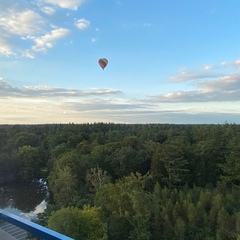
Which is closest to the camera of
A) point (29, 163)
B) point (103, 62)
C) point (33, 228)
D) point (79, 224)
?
point (33, 228)

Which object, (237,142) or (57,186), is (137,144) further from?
(57,186)

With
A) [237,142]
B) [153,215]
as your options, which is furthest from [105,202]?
[237,142]

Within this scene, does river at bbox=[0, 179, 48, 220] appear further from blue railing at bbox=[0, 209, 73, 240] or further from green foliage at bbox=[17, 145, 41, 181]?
blue railing at bbox=[0, 209, 73, 240]

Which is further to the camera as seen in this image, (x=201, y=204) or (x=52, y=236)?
(x=201, y=204)

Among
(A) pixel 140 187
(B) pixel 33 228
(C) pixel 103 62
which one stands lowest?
(A) pixel 140 187

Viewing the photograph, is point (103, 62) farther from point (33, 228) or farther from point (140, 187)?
point (33, 228)

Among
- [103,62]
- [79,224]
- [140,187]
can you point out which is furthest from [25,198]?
[79,224]

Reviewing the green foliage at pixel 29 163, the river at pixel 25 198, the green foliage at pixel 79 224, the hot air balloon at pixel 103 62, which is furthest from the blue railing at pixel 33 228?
the green foliage at pixel 29 163
